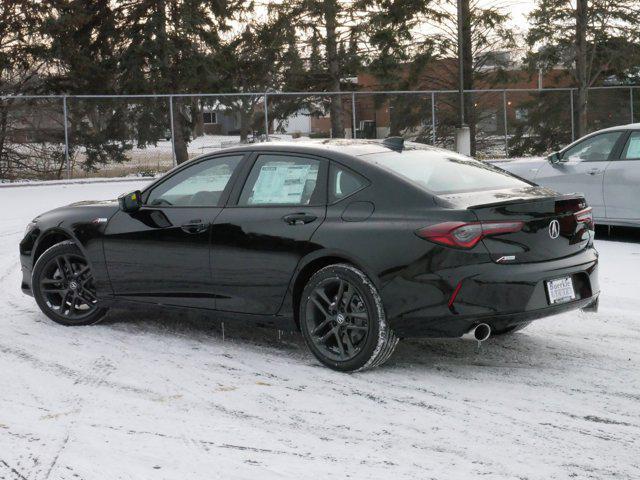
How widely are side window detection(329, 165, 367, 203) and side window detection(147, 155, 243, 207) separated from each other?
0.88 meters

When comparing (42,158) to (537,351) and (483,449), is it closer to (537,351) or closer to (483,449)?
(537,351)

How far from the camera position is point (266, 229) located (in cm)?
674

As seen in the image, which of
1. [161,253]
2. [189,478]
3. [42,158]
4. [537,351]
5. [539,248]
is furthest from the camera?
[42,158]

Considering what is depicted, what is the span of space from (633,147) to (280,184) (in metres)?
6.89

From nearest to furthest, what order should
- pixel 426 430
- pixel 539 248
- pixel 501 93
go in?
1. pixel 426 430
2. pixel 539 248
3. pixel 501 93

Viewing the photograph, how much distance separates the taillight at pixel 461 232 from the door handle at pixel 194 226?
184cm

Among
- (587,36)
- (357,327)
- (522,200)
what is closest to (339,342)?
(357,327)

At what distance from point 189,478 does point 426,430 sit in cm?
132

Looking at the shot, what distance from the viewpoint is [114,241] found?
7715 millimetres

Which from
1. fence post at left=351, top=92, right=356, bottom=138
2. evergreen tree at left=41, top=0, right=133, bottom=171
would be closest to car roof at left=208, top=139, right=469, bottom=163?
fence post at left=351, top=92, right=356, bottom=138

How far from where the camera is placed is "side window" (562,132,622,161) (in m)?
12.7

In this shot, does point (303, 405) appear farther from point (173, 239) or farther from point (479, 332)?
point (173, 239)

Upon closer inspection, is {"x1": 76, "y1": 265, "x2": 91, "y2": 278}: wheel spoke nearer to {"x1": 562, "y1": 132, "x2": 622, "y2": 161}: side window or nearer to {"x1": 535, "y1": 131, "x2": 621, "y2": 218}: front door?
{"x1": 535, "y1": 131, "x2": 621, "y2": 218}: front door

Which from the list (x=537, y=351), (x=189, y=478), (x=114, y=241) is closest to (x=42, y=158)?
(x=114, y=241)
